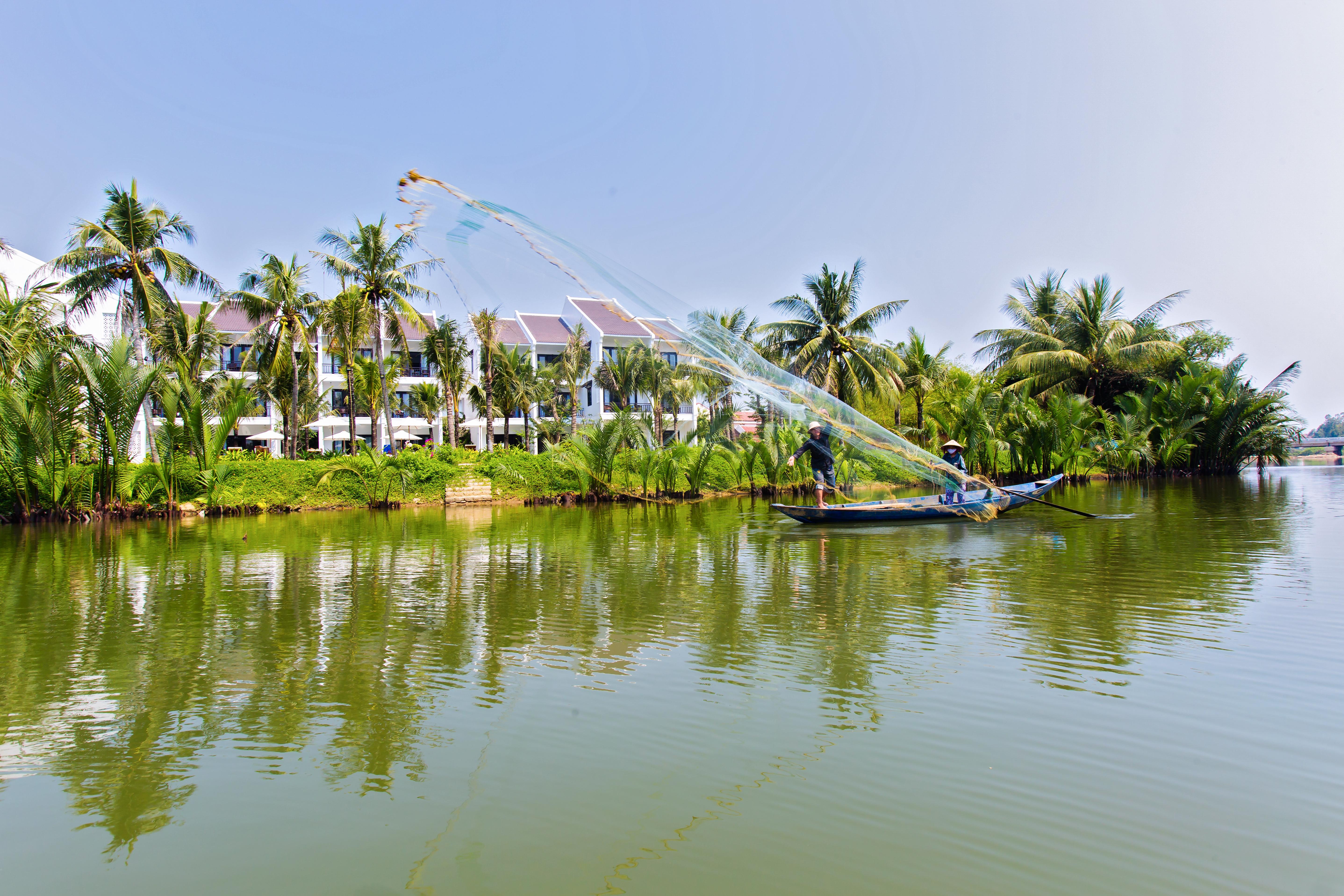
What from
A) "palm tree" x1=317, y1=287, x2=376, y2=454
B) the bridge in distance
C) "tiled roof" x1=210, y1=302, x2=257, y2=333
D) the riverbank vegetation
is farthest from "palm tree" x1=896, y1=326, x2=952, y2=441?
the bridge in distance

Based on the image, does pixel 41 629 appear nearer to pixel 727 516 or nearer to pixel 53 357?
pixel 727 516

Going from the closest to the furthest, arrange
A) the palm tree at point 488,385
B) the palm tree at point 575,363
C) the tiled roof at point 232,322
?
the palm tree at point 488,385
the palm tree at point 575,363
the tiled roof at point 232,322

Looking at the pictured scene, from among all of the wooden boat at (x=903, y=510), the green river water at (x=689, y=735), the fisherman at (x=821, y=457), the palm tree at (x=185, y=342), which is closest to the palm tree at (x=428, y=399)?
the palm tree at (x=185, y=342)

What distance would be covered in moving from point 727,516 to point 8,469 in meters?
19.4

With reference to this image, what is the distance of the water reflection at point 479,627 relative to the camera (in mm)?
5336

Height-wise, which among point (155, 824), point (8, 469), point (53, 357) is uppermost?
point (53, 357)

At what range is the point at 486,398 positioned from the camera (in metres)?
46.8

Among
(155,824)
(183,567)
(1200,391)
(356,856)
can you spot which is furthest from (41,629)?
(1200,391)

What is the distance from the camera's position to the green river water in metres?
3.71

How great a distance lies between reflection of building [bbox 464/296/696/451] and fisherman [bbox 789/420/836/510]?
2840 centimetres

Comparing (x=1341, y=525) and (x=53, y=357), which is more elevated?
(x=53, y=357)

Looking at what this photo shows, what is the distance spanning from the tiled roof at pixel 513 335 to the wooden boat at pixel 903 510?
38.0 m

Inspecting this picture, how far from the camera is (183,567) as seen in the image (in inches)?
532

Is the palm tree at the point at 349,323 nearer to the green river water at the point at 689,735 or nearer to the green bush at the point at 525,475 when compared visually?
the green bush at the point at 525,475
